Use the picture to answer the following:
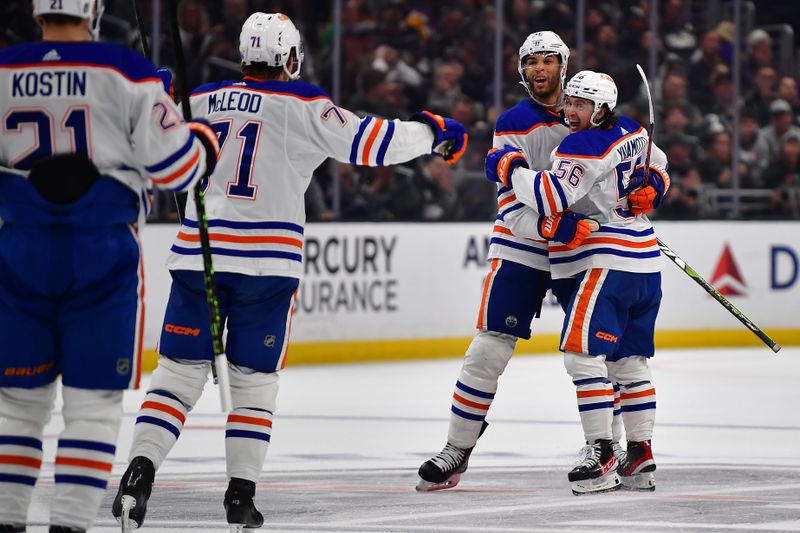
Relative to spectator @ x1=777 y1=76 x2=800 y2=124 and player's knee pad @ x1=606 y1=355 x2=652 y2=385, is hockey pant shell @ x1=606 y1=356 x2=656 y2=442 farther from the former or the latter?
spectator @ x1=777 y1=76 x2=800 y2=124

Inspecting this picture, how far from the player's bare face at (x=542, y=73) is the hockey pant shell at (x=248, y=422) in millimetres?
1558

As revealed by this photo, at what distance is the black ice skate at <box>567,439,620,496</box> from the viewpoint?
468 cm

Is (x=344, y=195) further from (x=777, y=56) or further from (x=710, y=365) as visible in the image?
(x=777, y=56)

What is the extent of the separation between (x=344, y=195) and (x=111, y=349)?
6.07 m

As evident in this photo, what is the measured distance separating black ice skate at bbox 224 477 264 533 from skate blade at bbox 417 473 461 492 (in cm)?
102

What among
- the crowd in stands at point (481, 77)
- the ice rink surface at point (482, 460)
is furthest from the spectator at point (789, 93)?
the ice rink surface at point (482, 460)

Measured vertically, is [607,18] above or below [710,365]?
above

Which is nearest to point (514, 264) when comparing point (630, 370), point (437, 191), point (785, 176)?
point (630, 370)

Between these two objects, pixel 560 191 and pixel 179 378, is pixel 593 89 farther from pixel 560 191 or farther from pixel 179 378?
pixel 179 378

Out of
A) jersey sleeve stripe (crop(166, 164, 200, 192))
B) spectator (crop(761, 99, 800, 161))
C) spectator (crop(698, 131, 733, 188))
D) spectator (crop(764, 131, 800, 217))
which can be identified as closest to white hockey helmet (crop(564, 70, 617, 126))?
jersey sleeve stripe (crop(166, 164, 200, 192))

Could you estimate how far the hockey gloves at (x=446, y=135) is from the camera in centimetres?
415

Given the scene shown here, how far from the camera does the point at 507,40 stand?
1006 centimetres

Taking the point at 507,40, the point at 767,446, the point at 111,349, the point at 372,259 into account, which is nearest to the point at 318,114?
the point at 111,349

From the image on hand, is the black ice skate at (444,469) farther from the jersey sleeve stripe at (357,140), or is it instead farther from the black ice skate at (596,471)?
the jersey sleeve stripe at (357,140)
